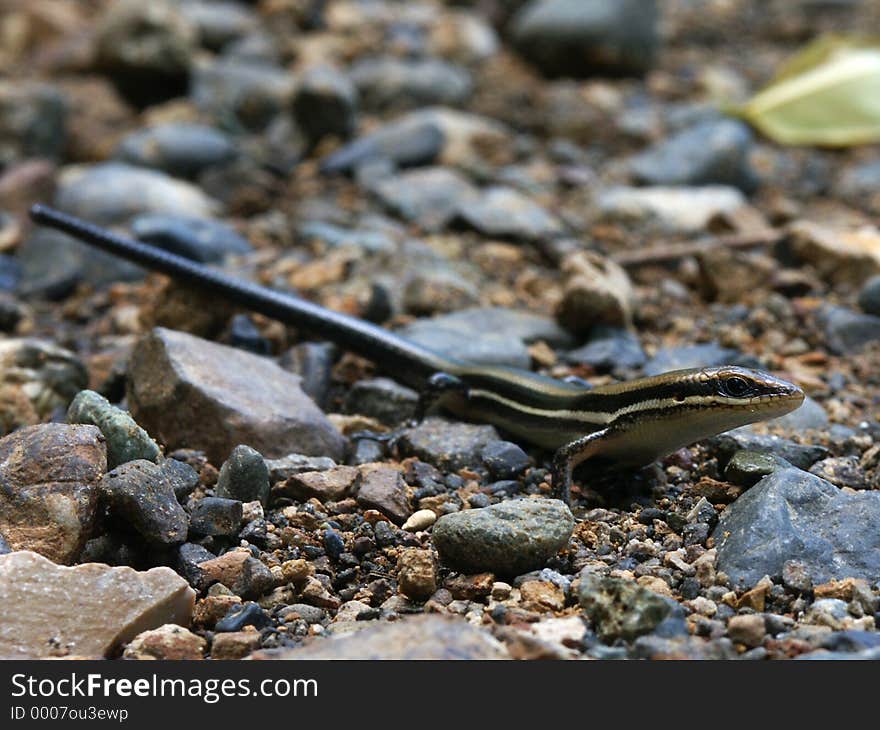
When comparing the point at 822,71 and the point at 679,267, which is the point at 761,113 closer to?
the point at 822,71

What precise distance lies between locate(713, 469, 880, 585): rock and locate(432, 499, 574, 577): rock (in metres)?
0.61

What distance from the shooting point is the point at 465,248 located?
6.95m

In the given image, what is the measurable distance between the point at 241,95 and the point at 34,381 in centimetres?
506

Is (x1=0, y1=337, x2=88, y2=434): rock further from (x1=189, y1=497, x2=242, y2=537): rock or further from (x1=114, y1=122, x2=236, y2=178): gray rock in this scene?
(x1=114, y1=122, x2=236, y2=178): gray rock

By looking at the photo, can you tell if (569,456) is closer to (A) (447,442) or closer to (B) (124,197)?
(A) (447,442)

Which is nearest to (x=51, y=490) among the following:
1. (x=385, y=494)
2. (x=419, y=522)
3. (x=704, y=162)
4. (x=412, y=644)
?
(x=385, y=494)

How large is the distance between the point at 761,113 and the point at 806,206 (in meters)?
1.19

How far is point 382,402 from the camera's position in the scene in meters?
5.08

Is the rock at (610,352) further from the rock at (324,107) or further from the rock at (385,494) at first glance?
the rock at (324,107)

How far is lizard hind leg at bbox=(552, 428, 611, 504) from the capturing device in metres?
4.26

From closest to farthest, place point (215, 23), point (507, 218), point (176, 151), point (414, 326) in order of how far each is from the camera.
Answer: point (414, 326) → point (507, 218) → point (176, 151) → point (215, 23)

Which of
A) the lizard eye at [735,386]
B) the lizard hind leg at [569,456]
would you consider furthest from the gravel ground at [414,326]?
the lizard eye at [735,386]

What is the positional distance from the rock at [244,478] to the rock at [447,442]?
0.82 metres
